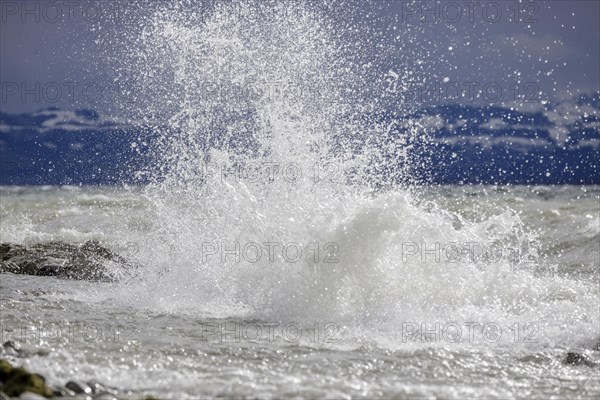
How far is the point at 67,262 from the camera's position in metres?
9.91

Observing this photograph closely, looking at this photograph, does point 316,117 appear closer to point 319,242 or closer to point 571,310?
point 319,242

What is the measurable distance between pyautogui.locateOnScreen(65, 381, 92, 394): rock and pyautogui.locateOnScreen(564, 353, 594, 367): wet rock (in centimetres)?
317

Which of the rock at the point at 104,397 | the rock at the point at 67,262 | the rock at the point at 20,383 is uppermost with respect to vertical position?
the rock at the point at 67,262

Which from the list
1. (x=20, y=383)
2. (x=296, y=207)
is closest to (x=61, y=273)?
(x=296, y=207)

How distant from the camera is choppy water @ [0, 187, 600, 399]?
4715 mm

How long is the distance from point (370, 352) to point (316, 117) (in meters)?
3.90

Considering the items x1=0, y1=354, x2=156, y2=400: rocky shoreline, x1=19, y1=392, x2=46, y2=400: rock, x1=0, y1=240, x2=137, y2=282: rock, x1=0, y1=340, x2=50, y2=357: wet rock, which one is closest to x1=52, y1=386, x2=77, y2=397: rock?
x1=0, y1=354, x2=156, y2=400: rocky shoreline

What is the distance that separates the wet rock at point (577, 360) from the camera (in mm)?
5453

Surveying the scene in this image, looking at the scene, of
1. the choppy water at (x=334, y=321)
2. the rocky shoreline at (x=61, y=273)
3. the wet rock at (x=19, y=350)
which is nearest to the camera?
A: the rocky shoreline at (x=61, y=273)

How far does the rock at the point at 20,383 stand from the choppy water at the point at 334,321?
0.48 meters

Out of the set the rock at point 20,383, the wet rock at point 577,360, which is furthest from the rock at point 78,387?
the wet rock at point 577,360

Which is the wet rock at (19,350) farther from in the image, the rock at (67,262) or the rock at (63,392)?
the rock at (67,262)

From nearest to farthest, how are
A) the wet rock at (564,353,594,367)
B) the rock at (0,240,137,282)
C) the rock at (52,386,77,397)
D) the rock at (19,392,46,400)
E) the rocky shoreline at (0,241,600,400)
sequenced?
the rock at (19,392,46,400) < the rocky shoreline at (0,241,600,400) < the rock at (52,386,77,397) < the wet rock at (564,353,594,367) < the rock at (0,240,137,282)

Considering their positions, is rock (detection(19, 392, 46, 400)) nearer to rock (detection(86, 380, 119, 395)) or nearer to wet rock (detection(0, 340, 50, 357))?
rock (detection(86, 380, 119, 395))
